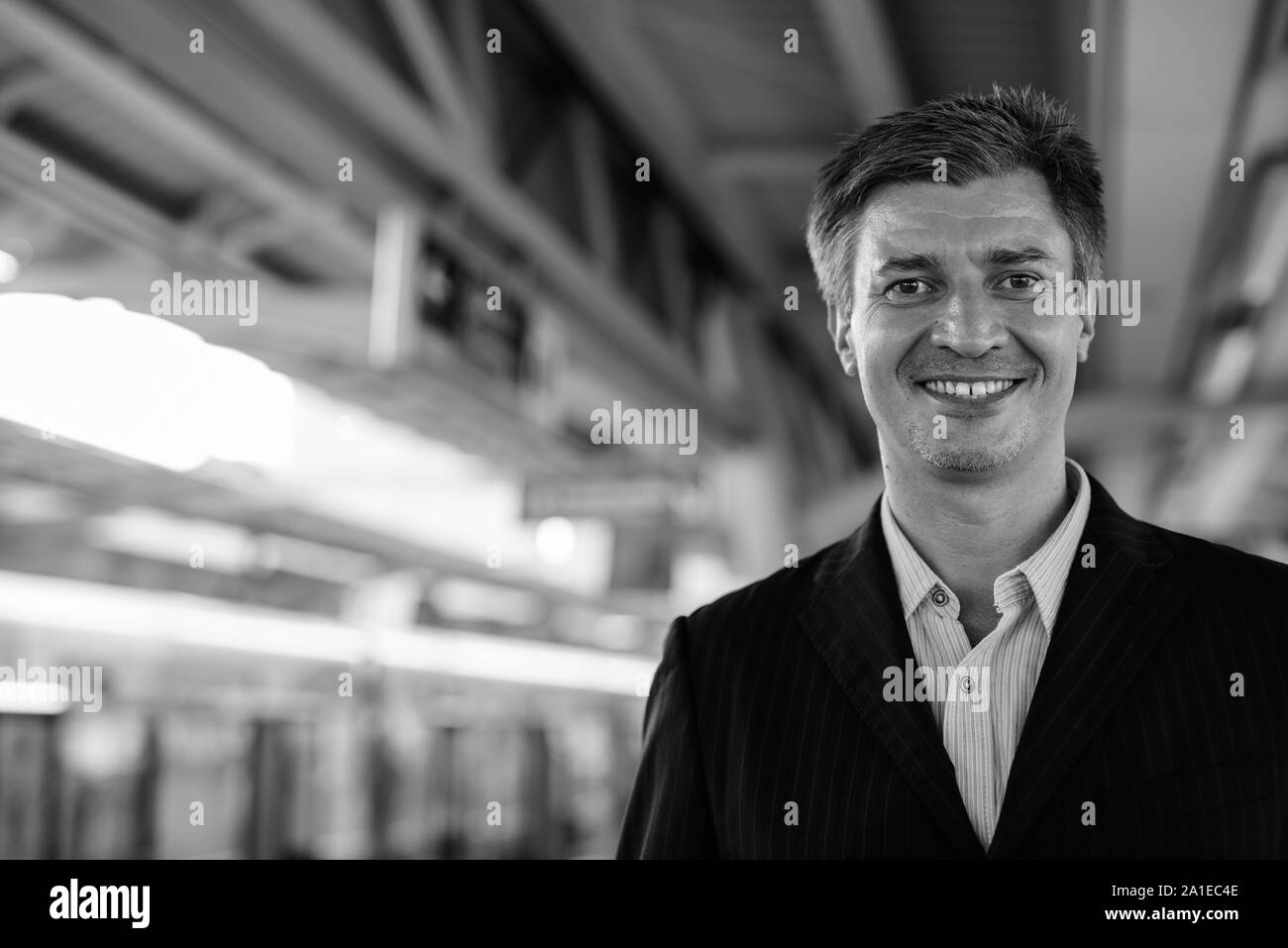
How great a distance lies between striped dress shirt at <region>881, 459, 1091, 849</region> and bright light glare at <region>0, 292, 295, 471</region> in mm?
4434

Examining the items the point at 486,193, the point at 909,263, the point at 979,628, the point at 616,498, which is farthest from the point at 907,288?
the point at 616,498

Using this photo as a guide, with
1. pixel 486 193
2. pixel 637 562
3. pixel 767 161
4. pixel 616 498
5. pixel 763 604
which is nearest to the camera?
pixel 763 604

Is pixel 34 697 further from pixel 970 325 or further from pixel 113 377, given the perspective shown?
pixel 970 325

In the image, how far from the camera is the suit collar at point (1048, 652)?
1.44m

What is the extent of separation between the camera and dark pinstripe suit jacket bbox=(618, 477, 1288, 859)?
1.41 metres

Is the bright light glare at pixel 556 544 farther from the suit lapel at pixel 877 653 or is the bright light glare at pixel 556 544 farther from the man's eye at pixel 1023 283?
the man's eye at pixel 1023 283

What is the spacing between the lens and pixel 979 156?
153 cm

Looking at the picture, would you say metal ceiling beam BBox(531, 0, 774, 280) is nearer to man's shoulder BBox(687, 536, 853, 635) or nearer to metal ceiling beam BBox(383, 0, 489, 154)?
metal ceiling beam BBox(383, 0, 489, 154)

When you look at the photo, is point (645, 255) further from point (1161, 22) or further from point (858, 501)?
point (1161, 22)

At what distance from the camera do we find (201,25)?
4.12 metres

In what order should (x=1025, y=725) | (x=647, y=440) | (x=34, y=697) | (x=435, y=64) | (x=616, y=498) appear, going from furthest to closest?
1. (x=34, y=697)
2. (x=616, y=498)
3. (x=647, y=440)
4. (x=435, y=64)
5. (x=1025, y=725)

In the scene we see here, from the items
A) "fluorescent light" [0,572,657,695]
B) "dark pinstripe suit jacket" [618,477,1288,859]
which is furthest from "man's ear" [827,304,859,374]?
"fluorescent light" [0,572,657,695]

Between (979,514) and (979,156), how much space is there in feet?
1.42
